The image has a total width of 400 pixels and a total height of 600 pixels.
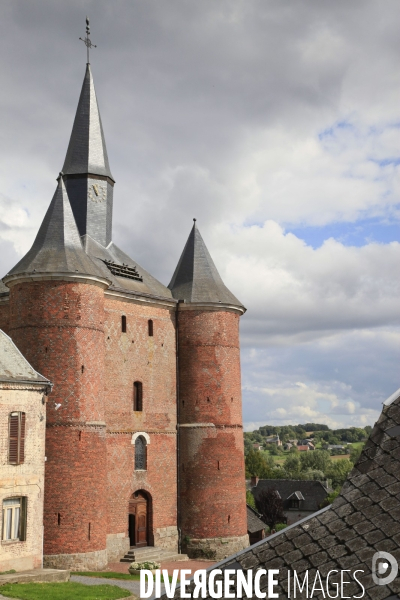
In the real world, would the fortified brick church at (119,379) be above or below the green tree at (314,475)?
above

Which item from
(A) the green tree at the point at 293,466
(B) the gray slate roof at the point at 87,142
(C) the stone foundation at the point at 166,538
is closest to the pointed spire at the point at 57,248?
(B) the gray slate roof at the point at 87,142

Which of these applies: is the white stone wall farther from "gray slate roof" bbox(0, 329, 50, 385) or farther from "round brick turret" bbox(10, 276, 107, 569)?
"round brick turret" bbox(10, 276, 107, 569)

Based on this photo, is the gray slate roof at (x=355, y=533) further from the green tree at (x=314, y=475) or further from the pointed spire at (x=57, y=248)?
the green tree at (x=314, y=475)

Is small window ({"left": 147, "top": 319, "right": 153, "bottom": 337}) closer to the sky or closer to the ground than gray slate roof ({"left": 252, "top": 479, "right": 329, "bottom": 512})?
closer to the sky

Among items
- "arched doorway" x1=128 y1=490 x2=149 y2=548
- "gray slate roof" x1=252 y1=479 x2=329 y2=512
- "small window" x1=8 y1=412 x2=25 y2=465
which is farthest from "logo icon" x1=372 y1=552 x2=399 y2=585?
"gray slate roof" x1=252 y1=479 x2=329 y2=512

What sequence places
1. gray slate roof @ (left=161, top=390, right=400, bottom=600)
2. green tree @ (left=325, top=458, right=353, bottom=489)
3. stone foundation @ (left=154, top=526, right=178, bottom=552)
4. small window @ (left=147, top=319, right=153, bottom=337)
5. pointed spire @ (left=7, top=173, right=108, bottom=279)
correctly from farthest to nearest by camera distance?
green tree @ (left=325, top=458, right=353, bottom=489) → small window @ (left=147, top=319, right=153, bottom=337) → stone foundation @ (left=154, top=526, right=178, bottom=552) → pointed spire @ (left=7, top=173, right=108, bottom=279) → gray slate roof @ (left=161, top=390, right=400, bottom=600)

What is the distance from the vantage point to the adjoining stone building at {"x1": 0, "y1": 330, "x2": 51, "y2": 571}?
21938 mm

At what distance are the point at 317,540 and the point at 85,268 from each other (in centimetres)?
2325

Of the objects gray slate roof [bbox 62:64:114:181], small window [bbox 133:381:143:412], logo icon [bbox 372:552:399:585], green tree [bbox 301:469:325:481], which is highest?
gray slate roof [bbox 62:64:114:181]

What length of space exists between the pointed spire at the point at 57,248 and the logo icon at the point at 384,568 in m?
23.2

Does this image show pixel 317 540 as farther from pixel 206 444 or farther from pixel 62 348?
pixel 206 444

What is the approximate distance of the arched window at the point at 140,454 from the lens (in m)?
30.0

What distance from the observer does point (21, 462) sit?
22.7 meters

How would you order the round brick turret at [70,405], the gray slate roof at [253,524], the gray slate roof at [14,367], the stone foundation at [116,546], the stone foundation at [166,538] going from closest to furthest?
1. the gray slate roof at [14,367]
2. the round brick turret at [70,405]
3. the stone foundation at [116,546]
4. the stone foundation at [166,538]
5. the gray slate roof at [253,524]
